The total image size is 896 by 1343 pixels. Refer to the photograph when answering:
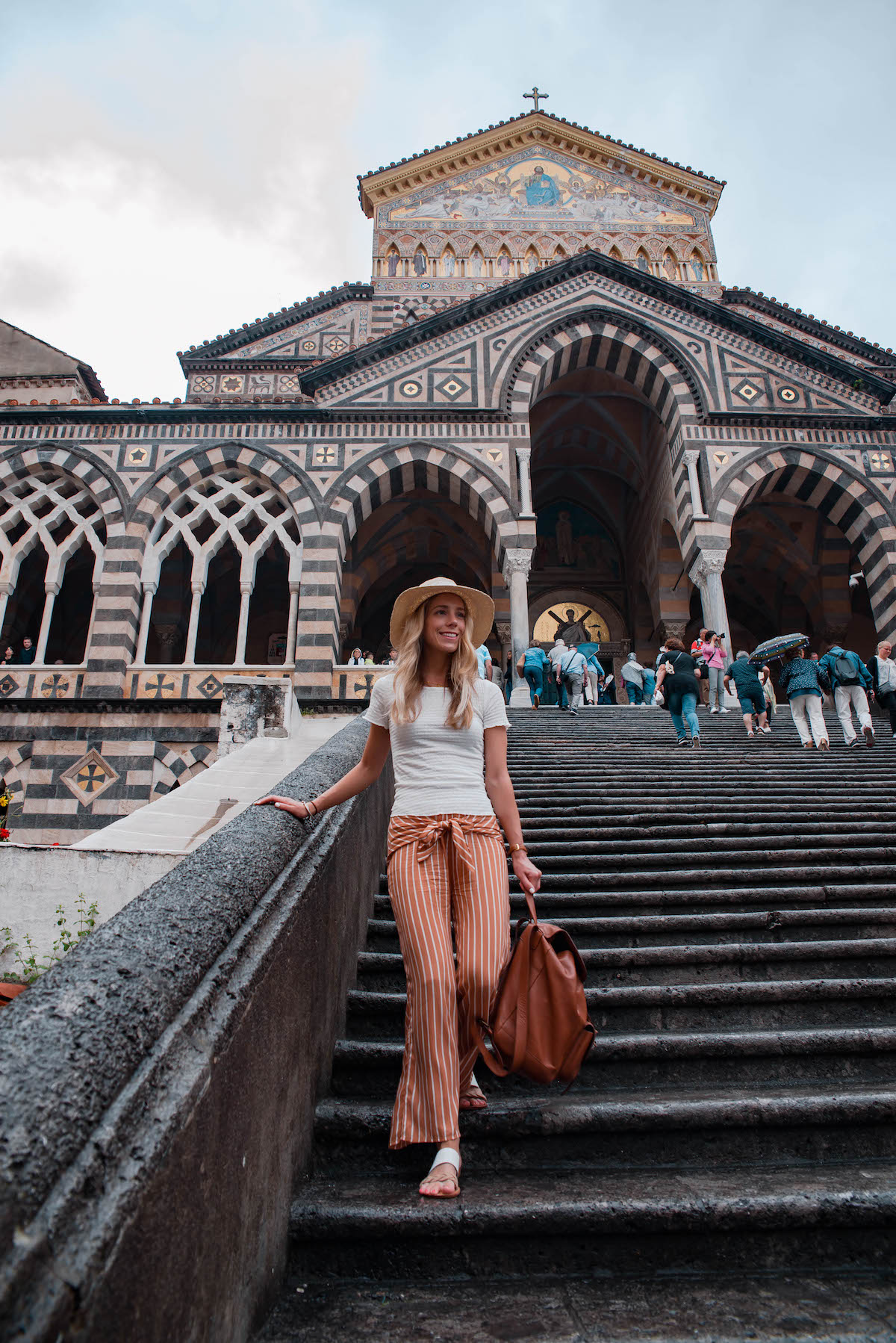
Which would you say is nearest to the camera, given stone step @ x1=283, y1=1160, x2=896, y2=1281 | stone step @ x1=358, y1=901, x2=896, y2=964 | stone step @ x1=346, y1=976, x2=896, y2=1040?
stone step @ x1=283, y1=1160, x2=896, y2=1281

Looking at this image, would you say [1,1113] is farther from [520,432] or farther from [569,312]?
[569,312]

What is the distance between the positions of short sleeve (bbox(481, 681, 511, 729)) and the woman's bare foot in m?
1.19

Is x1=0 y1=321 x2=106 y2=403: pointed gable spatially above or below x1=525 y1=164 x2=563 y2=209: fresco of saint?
below

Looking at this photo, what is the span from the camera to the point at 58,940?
15.9 ft

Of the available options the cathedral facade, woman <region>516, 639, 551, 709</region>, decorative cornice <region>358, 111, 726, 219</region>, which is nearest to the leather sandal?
woman <region>516, 639, 551, 709</region>

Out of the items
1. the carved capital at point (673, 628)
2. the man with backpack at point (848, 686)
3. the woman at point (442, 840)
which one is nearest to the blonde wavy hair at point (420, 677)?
the woman at point (442, 840)

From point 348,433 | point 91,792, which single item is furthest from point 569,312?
point 91,792

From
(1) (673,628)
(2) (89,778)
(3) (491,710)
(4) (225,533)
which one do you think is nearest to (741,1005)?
(3) (491,710)

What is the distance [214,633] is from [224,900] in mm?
19992

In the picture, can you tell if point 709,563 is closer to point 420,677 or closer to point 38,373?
point 420,677

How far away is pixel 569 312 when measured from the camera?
17125 mm

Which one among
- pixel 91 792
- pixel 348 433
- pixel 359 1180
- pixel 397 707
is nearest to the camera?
pixel 359 1180

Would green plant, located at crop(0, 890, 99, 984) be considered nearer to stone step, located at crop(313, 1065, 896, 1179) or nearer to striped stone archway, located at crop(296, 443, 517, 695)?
stone step, located at crop(313, 1065, 896, 1179)

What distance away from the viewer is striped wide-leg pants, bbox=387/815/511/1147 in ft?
7.25
